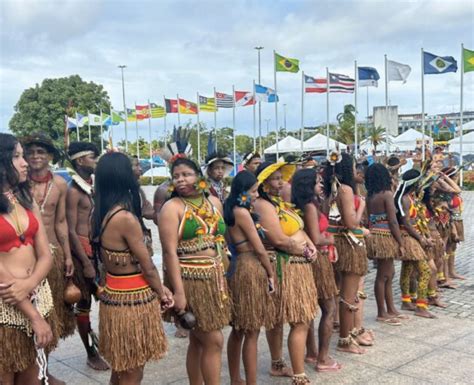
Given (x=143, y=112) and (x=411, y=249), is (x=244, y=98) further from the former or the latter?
(x=411, y=249)

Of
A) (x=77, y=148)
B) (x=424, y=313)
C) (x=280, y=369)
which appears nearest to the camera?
(x=280, y=369)

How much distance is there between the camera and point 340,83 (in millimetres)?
23672

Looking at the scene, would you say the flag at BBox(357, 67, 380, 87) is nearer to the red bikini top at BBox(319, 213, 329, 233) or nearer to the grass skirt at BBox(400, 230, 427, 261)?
the grass skirt at BBox(400, 230, 427, 261)

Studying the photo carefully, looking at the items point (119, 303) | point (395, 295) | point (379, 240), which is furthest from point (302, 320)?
point (395, 295)

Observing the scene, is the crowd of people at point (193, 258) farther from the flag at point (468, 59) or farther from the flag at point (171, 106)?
the flag at point (171, 106)

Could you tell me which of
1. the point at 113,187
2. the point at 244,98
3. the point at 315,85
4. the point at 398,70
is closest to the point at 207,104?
the point at 244,98

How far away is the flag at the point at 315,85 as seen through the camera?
24234 millimetres

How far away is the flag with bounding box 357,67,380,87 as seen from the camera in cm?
2289

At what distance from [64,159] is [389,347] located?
373 centimetres

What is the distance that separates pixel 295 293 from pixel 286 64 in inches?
863

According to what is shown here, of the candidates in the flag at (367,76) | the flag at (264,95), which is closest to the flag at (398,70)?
the flag at (367,76)

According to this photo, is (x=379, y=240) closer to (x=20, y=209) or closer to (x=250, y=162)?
(x=250, y=162)

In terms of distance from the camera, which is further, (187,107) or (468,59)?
(187,107)

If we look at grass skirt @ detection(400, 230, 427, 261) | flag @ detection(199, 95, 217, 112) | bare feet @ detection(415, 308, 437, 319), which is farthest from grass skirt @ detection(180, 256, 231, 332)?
flag @ detection(199, 95, 217, 112)
